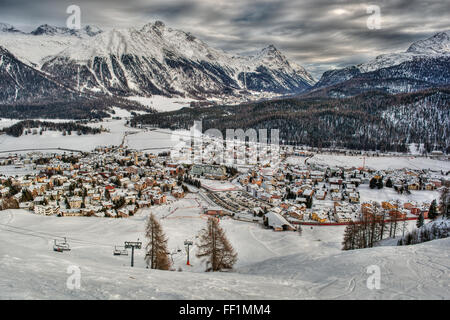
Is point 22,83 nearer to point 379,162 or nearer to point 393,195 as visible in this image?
point 379,162

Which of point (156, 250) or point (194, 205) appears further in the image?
point (194, 205)

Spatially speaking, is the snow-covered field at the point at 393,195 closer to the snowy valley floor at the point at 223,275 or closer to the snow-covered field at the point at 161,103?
the snowy valley floor at the point at 223,275

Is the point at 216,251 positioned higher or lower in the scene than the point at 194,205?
higher

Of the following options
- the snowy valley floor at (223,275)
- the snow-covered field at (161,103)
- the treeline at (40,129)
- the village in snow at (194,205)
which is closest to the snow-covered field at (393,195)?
the village in snow at (194,205)

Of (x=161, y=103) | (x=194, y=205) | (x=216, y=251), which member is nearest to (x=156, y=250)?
(x=216, y=251)

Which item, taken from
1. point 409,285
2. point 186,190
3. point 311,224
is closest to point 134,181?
point 186,190

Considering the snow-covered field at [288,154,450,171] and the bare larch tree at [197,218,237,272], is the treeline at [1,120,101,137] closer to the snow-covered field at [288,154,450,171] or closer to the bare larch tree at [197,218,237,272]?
the snow-covered field at [288,154,450,171]

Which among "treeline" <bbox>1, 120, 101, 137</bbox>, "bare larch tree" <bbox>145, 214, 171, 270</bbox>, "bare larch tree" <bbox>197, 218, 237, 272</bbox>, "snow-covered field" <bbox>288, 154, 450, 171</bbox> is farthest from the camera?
"treeline" <bbox>1, 120, 101, 137</bbox>

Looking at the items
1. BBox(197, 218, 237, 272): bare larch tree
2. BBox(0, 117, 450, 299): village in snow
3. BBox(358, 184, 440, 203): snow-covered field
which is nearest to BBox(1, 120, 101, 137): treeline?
BBox(0, 117, 450, 299): village in snow
